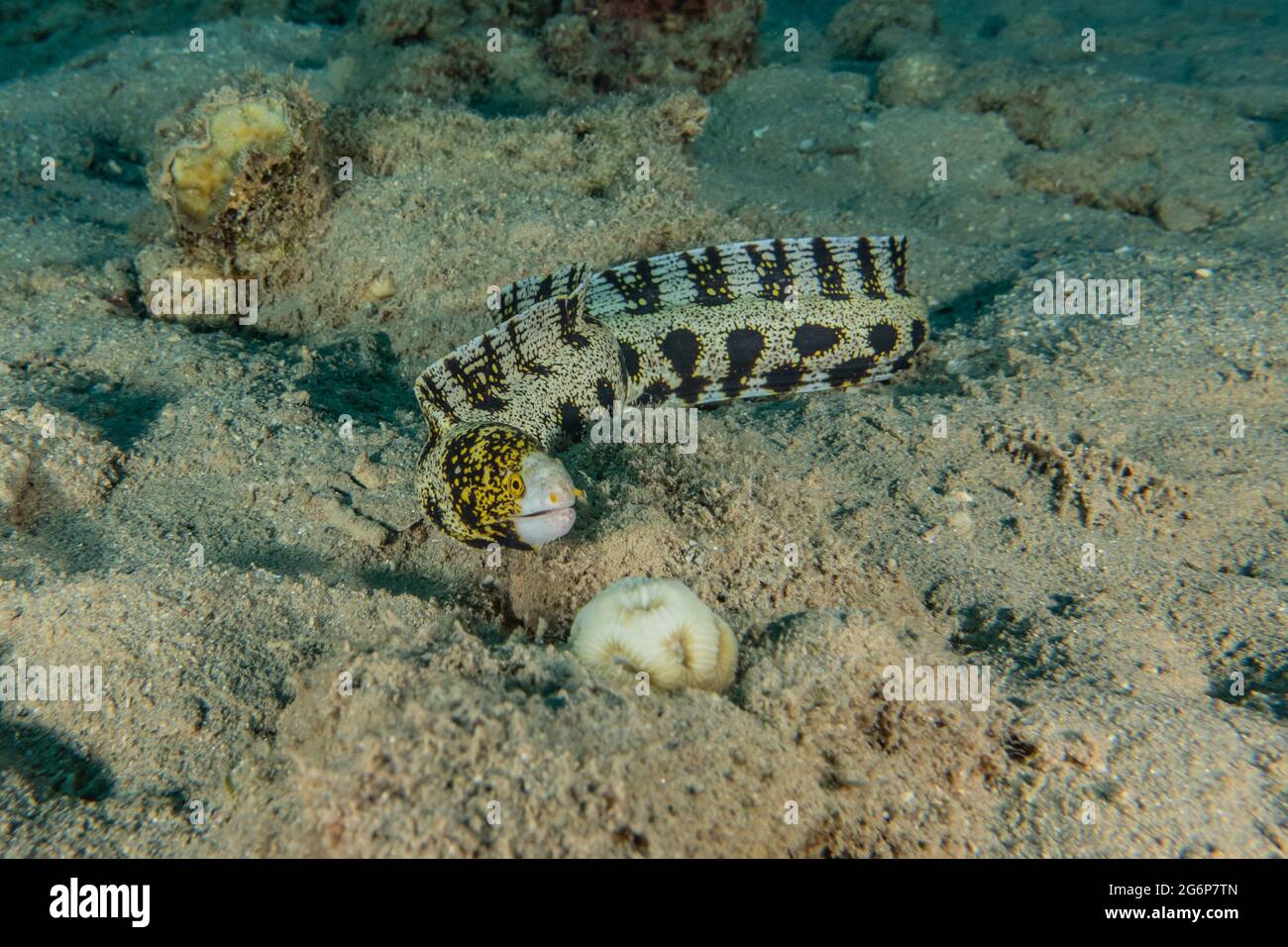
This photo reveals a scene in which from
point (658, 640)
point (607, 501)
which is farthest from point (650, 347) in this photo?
point (658, 640)

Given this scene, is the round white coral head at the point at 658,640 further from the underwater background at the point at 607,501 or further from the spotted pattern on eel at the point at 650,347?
the spotted pattern on eel at the point at 650,347

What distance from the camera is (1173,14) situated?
42.4ft

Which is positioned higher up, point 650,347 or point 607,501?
point 650,347

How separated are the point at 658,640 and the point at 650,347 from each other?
2858 mm

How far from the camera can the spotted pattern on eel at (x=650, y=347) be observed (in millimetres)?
3395

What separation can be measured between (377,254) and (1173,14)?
1570 centimetres

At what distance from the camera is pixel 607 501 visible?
3.20 metres

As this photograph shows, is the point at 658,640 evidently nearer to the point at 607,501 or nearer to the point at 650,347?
the point at 607,501

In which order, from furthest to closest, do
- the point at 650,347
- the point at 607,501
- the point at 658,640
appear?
the point at 650,347 → the point at 607,501 → the point at 658,640

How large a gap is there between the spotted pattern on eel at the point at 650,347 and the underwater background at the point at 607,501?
12.2 inches

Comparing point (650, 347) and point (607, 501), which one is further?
point (650, 347)

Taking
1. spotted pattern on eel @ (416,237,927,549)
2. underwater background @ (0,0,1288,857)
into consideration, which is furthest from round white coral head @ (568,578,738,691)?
spotted pattern on eel @ (416,237,927,549)

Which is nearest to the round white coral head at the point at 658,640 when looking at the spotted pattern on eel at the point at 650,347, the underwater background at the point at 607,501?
the underwater background at the point at 607,501
